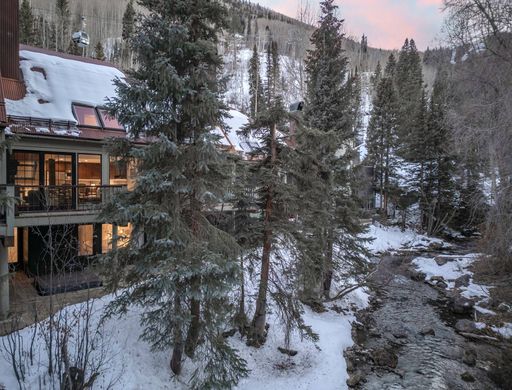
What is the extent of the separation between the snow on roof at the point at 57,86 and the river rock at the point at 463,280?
20.9m

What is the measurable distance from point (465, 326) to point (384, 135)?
2158 cm

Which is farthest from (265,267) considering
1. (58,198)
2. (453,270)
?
(453,270)

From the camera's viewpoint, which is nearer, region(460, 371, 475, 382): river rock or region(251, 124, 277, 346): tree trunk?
region(251, 124, 277, 346): tree trunk

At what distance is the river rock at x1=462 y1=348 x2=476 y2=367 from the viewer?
1150cm

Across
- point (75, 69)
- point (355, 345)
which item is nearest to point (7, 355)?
point (355, 345)

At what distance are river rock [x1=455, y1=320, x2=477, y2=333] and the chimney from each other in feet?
71.0

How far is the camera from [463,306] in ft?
52.7

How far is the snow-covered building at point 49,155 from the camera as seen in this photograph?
11938 mm

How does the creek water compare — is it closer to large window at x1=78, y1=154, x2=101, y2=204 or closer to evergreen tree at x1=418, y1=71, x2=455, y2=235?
large window at x1=78, y1=154, x2=101, y2=204

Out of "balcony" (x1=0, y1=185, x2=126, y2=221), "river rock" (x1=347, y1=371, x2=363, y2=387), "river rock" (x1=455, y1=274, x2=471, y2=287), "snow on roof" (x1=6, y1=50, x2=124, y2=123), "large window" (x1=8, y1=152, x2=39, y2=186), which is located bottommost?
"river rock" (x1=347, y1=371, x2=363, y2=387)

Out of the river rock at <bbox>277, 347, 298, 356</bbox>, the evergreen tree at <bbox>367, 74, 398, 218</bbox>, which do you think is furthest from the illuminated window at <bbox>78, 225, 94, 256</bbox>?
the evergreen tree at <bbox>367, 74, 398, 218</bbox>

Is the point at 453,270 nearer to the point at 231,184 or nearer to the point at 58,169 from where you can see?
the point at 231,184

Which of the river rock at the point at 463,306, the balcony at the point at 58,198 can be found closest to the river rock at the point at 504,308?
the river rock at the point at 463,306

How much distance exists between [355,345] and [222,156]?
32.5 ft
